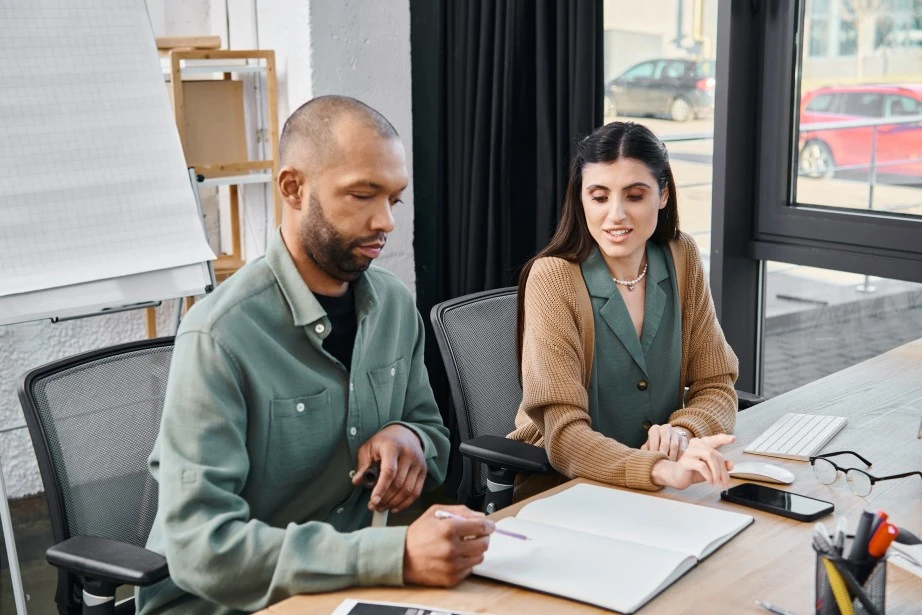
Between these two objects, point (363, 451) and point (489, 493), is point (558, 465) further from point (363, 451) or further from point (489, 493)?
point (363, 451)

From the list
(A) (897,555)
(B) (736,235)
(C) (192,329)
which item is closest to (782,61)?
(B) (736,235)

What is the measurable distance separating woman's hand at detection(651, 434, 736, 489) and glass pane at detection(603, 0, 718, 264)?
5.00 ft

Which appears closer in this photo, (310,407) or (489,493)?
(310,407)

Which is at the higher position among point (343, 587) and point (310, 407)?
point (310, 407)

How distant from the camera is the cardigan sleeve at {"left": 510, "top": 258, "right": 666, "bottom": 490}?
5.51 feet

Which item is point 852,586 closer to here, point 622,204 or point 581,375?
point 581,375

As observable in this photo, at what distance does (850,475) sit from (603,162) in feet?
2.32

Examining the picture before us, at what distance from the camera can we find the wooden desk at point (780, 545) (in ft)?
3.96

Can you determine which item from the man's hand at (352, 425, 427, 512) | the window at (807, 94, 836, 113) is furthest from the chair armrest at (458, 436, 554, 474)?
the window at (807, 94, 836, 113)

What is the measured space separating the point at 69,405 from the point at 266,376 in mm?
463

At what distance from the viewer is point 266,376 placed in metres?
1.36

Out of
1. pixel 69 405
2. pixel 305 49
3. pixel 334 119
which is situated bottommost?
pixel 69 405

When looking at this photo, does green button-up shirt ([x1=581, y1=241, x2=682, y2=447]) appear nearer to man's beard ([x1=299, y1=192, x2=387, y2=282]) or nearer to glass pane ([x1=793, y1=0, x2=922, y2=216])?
man's beard ([x1=299, y1=192, x2=387, y2=282])

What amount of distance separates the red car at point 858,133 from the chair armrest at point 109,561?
2.08 metres
